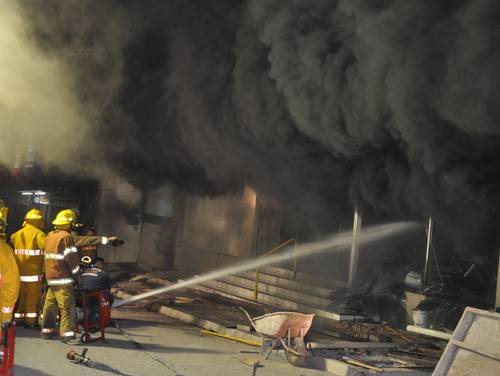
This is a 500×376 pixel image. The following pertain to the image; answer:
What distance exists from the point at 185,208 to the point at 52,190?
182 inches

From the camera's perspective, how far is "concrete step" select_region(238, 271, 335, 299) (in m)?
11.5

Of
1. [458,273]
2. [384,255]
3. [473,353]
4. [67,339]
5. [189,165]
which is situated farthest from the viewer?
[189,165]

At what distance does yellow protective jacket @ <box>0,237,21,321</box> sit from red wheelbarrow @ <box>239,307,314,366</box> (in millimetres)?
3073

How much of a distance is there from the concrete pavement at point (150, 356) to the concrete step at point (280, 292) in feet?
11.0

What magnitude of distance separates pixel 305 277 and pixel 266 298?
0.95 metres

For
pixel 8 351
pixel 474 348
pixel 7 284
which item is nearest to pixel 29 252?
pixel 7 284

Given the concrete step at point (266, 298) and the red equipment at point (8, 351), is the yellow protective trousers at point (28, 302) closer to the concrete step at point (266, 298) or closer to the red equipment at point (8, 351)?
the red equipment at point (8, 351)

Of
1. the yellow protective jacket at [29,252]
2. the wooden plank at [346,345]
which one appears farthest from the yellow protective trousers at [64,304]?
the wooden plank at [346,345]

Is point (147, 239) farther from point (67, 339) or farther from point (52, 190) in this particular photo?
point (67, 339)

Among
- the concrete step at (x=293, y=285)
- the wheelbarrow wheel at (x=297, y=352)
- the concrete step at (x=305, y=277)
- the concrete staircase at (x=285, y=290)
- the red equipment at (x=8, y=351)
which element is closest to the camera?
the red equipment at (x=8, y=351)

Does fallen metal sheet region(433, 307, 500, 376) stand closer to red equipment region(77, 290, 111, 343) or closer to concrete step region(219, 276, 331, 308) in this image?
red equipment region(77, 290, 111, 343)

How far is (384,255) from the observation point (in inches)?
520

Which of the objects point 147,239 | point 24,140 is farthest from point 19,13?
point 147,239

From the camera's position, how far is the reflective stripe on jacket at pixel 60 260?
22.9 ft
